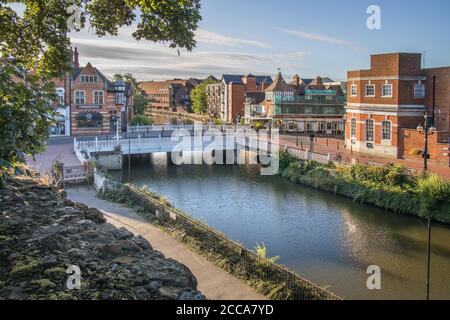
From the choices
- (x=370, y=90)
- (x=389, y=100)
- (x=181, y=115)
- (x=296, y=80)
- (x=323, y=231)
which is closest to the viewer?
(x=323, y=231)

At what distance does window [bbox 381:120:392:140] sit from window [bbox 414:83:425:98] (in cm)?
276

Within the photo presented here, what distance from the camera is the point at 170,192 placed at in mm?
30031

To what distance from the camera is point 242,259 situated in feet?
42.9

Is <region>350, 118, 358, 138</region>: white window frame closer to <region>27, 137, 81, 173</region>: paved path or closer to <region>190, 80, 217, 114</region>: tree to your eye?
<region>27, 137, 81, 173</region>: paved path

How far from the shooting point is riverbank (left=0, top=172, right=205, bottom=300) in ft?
22.5

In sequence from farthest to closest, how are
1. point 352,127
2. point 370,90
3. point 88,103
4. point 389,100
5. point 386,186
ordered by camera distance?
point 88,103 < point 352,127 < point 370,90 < point 389,100 < point 386,186

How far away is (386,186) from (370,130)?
1247cm

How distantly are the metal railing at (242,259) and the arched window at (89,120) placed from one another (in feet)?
108

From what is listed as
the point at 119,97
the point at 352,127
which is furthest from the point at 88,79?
the point at 352,127

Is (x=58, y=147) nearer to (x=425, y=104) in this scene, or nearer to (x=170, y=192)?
(x=170, y=192)

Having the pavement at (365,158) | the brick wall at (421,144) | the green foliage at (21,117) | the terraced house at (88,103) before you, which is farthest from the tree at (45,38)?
the terraced house at (88,103)

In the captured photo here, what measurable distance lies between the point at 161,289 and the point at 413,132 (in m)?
30.0

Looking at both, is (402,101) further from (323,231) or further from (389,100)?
(323,231)
